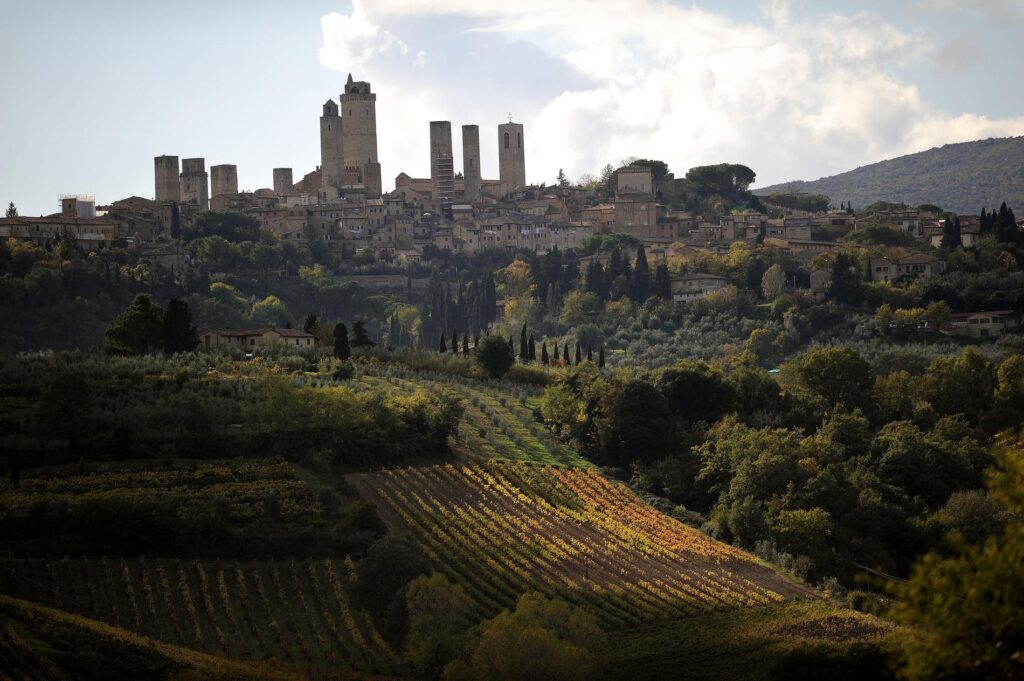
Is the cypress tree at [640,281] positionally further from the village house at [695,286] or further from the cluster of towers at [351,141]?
the cluster of towers at [351,141]

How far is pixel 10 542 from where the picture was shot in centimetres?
3098

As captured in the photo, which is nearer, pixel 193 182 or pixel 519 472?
pixel 519 472

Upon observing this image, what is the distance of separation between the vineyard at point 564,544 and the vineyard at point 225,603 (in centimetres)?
291

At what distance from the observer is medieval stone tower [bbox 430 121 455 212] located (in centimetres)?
10806

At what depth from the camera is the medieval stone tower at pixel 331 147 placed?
4141 inches

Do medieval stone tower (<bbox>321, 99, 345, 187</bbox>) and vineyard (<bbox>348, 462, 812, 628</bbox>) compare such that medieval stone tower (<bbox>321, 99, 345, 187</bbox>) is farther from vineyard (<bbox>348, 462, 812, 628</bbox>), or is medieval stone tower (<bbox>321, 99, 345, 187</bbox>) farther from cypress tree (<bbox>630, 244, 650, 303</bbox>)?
vineyard (<bbox>348, 462, 812, 628</bbox>)

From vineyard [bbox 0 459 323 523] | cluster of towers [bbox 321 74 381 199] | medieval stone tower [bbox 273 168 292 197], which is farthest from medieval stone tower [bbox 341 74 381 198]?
vineyard [bbox 0 459 323 523]

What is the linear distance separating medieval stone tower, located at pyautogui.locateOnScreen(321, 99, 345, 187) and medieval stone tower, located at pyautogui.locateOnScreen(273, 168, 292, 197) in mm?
4554

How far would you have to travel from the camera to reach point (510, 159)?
4476 inches

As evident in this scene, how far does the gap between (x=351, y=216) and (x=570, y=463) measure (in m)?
55.3

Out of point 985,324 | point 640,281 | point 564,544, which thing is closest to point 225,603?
point 564,544

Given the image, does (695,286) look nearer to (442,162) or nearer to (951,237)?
(951,237)

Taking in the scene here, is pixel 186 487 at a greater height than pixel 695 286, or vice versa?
pixel 695 286

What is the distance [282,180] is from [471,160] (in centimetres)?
1267
